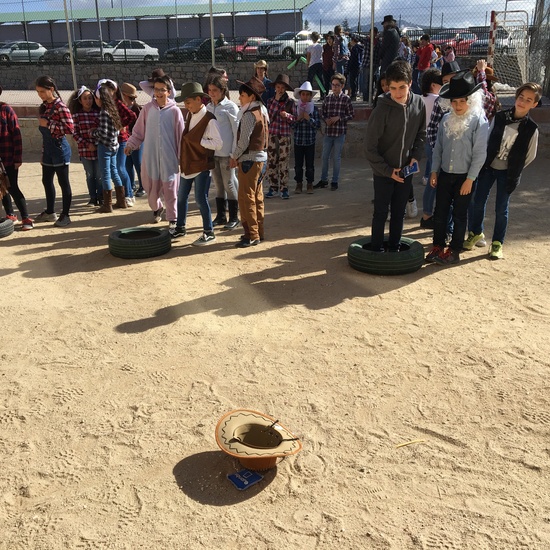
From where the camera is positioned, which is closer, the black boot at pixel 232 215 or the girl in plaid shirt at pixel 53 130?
the girl in plaid shirt at pixel 53 130

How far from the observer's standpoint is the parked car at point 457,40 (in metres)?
18.4

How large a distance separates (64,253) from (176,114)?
2029mm

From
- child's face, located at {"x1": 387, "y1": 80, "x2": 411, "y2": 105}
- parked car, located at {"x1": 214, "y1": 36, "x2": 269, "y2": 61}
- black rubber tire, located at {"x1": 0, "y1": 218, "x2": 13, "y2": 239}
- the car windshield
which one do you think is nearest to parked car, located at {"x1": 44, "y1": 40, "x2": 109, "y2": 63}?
parked car, located at {"x1": 214, "y1": 36, "x2": 269, "y2": 61}

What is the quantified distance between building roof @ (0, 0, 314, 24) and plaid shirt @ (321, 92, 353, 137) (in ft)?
32.9

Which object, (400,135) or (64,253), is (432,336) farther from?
(64,253)

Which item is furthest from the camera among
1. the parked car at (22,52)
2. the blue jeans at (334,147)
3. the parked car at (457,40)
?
the parked car at (22,52)

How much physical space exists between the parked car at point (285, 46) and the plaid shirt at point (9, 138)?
15.9 metres

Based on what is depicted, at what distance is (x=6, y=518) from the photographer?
9.32ft

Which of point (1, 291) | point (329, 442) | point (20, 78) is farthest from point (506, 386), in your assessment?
point (20, 78)

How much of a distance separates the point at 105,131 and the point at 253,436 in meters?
5.91

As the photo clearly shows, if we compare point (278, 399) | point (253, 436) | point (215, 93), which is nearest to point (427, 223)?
point (215, 93)

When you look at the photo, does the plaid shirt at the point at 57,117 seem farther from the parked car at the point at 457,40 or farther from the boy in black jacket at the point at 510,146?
the parked car at the point at 457,40

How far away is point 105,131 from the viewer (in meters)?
8.00

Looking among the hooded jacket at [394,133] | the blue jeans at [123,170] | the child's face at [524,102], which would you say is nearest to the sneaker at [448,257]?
the hooded jacket at [394,133]
